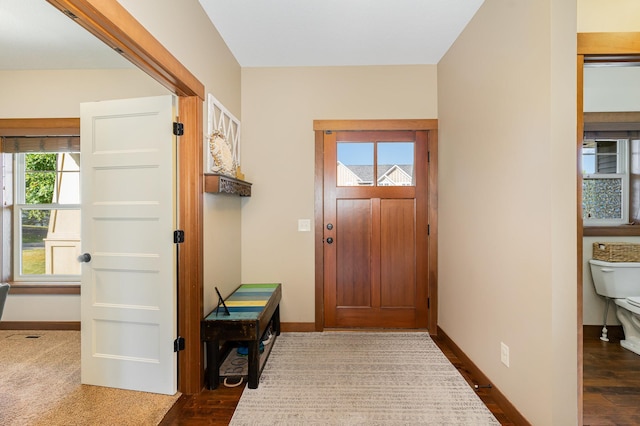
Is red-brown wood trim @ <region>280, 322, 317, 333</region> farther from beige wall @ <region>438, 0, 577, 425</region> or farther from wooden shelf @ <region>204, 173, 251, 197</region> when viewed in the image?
wooden shelf @ <region>204, 173, 251, 197</region>

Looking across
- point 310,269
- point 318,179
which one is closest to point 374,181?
point 318,179

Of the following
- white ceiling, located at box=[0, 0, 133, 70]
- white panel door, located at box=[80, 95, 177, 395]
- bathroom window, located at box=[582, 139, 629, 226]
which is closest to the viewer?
white panel door, located at box=[80, 95, 177, 395]

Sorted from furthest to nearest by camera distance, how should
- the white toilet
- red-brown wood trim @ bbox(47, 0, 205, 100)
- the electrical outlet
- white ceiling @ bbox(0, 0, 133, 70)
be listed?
the white toilet → white ceiling @ bbox(0, 0, 133, 70) → the electrical outlet → red-brown wood trim @ bbox(47, 0, 205, 100)

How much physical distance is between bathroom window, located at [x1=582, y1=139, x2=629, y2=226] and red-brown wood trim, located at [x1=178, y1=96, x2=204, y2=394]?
138 inches

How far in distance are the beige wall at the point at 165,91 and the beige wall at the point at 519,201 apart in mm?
1982

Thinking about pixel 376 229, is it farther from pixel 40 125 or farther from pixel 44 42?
pixel 40 125

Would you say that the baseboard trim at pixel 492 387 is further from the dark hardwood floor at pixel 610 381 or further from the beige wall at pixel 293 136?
the beige wall at pixel 293 136

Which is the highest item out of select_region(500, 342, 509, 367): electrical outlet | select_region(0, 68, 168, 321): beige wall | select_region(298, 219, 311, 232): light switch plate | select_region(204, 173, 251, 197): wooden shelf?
select_region(0, 68, 168, 321): beige wall

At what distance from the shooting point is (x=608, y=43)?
1477mm

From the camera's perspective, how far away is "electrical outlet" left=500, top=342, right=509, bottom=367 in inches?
70.6

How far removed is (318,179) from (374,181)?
570mm

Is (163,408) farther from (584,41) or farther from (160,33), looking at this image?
(584,41)

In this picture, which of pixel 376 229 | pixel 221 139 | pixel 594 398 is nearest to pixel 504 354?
pixel 594 398

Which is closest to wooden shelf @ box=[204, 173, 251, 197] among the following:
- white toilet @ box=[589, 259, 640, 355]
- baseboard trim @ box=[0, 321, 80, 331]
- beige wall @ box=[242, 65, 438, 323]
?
beige wall @ box=[242, 65, 438, 323]
